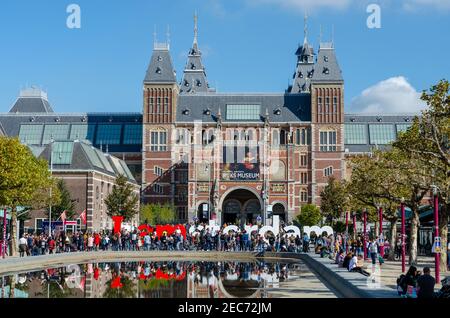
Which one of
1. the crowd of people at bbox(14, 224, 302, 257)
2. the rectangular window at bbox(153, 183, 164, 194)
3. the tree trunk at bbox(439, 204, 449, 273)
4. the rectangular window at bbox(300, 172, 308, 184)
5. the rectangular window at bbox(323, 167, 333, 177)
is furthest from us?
the rectangular window at bbox(153, 183, 164, 194)

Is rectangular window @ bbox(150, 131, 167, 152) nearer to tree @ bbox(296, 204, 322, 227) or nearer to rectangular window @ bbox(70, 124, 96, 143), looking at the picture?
rectangular window @ bbox(70, 124, 96, 143)

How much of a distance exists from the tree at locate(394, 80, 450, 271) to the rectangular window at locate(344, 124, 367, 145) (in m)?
62.2

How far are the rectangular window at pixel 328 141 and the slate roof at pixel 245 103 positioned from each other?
319cm

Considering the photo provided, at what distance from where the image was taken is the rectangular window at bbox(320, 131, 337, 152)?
9075 cm

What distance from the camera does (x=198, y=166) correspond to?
89312 millimetres

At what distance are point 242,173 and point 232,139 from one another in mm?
6025

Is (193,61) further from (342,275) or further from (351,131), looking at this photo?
(342,275)

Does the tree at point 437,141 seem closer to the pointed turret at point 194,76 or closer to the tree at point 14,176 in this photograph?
the tree at point 14,176

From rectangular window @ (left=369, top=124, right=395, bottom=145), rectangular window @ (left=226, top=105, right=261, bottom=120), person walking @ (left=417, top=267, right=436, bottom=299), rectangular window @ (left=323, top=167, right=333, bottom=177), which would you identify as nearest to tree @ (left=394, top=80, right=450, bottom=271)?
person walking @ (left=417, top=267, right=436, bottom=299)

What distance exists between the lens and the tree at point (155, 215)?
265 feet

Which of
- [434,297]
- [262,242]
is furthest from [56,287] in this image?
[262,242]

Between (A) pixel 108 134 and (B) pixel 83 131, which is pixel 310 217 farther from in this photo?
(B) pixel 83 131

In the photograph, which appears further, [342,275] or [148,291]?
[342,275]

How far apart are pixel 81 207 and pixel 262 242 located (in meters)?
26.1
